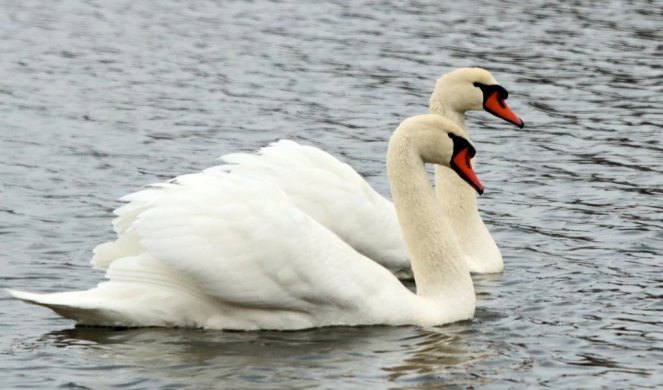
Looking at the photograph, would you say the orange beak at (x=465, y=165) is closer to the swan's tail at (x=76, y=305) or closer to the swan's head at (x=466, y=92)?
the swan's head at (x=466, y=92)

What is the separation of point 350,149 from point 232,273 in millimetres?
6927

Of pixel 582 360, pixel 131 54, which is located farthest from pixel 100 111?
pixel 582 360

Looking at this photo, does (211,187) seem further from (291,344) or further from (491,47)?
(491,47)

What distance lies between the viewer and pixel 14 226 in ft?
44.6

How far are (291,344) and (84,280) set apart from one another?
2285 millimetres

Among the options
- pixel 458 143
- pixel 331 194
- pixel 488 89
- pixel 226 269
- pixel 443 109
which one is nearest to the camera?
pixel 226 269

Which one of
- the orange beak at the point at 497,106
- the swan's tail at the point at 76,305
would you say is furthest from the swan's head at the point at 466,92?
the swan's tail at the point at 76,305

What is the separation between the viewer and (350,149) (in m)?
17.2

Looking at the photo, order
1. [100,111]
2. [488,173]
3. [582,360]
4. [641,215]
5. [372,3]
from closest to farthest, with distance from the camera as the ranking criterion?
[582,360]
[641,215]
[488,173]
[100,111]
[372,3]

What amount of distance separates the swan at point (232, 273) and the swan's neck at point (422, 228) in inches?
10.2

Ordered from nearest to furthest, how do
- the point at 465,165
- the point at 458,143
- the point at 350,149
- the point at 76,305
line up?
1. the point at 76,305
2. the point at 458,143
3. the point at 465,165
4. the point at 350,149

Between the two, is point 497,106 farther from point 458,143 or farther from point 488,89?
point 458,143

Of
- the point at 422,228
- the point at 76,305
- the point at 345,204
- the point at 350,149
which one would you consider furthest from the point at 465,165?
the point at 350,149

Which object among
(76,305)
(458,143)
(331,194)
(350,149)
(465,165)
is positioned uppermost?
(458,143)
